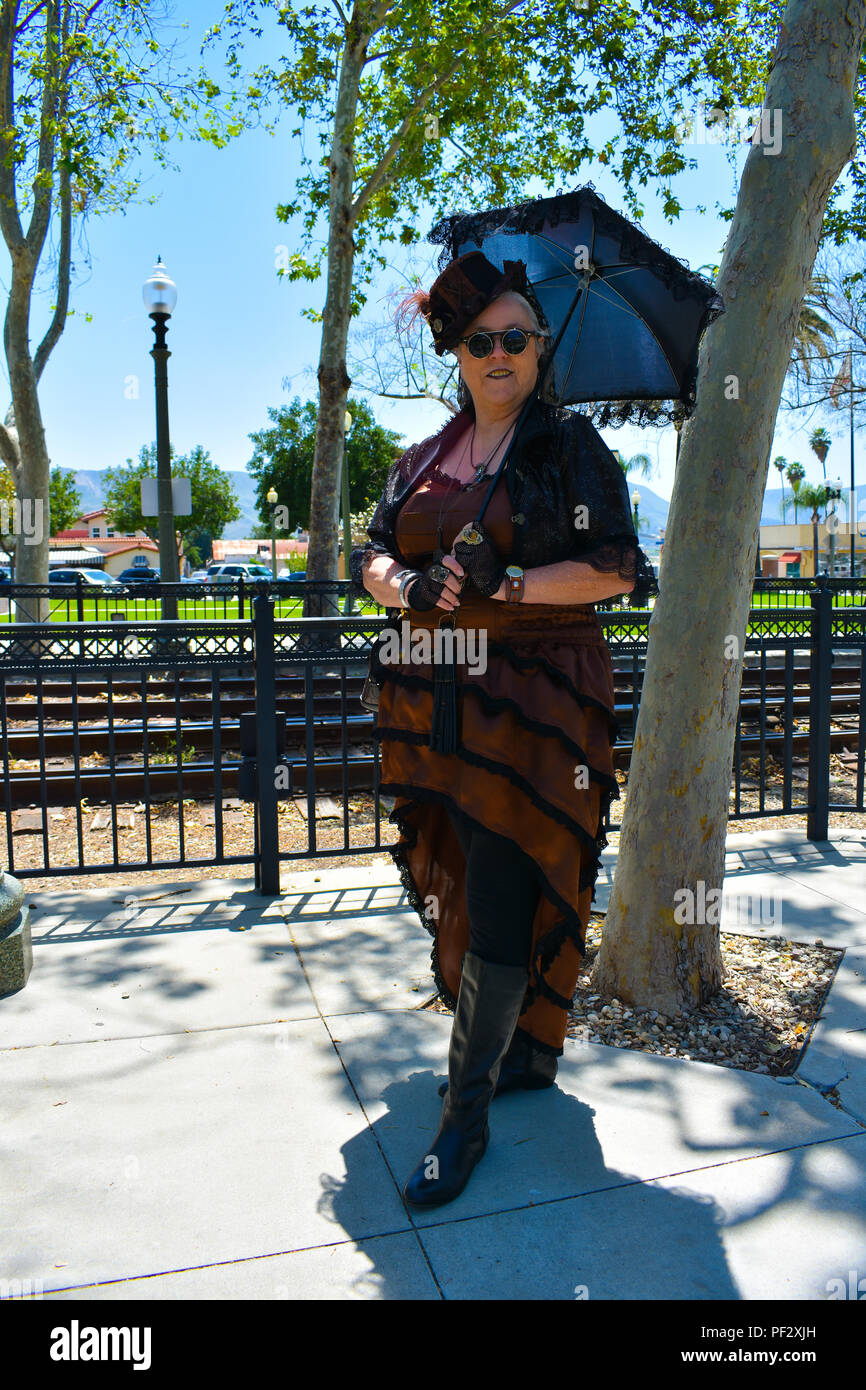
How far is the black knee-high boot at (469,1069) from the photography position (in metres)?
2.34

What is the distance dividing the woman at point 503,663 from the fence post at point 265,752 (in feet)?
6.59

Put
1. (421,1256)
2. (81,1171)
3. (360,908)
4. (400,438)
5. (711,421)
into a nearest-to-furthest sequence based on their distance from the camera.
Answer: (421,1256) < (81,1171) < (711,421) < (360,908) < (400,438)

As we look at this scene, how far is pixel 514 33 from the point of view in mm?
13891

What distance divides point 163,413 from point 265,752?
10.3 metres

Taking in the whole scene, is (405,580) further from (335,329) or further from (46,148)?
(46,148)

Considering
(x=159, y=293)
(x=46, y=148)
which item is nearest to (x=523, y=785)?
(x=159, y=293)

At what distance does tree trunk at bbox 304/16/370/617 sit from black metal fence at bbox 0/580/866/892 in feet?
15.4

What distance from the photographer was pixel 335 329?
1520 centimetres

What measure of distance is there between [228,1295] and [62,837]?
5.36 metres

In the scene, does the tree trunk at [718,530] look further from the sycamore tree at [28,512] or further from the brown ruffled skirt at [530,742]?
the sycamore tree at [28,512]

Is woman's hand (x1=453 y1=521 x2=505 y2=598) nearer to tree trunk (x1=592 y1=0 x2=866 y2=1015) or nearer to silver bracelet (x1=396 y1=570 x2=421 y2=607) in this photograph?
silver bracelet (x1=396 y1=570 x2=421 y2=607)

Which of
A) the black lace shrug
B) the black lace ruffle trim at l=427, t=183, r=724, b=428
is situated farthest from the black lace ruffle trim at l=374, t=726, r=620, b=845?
the black lace ruffle trim at l=427, t=183, r=724, b=428
